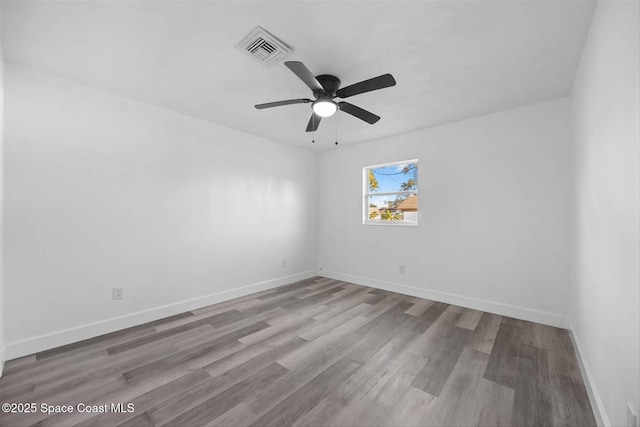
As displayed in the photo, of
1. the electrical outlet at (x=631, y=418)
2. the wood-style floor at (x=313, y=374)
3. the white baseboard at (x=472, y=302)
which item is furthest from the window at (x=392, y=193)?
the electrical outlet at (x=631, y=418)

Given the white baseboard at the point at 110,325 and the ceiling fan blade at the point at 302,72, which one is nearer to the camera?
the ceiling fan blade at the point at 302,72

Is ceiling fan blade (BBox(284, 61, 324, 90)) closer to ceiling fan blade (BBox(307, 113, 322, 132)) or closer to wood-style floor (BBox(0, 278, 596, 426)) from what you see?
ceiling fan blade (BBox(307, 113, 322, 132))

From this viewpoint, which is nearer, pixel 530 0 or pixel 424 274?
pixel 530 0

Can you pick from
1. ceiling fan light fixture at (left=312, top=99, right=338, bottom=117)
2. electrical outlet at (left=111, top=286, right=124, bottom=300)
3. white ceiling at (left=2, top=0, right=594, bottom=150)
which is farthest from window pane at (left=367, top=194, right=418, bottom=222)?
electrical outlet at (left=111, top=286, right=124, bottom=300)

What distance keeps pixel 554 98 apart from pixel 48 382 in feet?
17.6

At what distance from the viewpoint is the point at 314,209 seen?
5.20 m

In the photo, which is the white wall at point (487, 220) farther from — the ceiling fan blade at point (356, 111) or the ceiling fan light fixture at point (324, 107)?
the ceiling fan light fixture at point (324, 107)

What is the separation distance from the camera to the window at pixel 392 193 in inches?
160

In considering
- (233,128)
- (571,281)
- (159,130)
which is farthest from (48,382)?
(571,281)

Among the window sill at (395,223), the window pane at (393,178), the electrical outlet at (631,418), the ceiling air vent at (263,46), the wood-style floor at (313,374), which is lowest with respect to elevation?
the wood-style floor at (313,374)

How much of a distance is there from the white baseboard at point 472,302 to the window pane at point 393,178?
159 centimetres

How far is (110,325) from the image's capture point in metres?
2.67

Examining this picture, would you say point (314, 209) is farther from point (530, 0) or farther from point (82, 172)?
point (530, 0)

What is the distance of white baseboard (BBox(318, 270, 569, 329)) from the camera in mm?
2834
